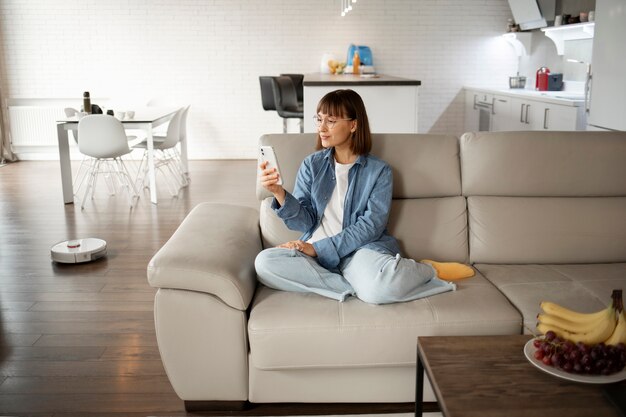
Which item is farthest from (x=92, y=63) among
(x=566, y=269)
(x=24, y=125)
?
(x=566, y=269)

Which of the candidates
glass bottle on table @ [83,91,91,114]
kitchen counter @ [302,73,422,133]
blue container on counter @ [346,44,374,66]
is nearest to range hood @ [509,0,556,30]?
blue container on counter @ [346,44,374,66]

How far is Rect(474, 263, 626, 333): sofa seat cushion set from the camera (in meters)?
2.12

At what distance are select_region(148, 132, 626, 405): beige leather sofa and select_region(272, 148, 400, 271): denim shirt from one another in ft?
0.52

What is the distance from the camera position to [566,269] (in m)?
2.51

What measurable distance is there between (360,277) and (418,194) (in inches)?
25.0

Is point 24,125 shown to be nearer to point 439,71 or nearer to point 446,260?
point 439,71

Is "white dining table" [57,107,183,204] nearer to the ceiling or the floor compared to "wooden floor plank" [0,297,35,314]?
nearer to the ceiling

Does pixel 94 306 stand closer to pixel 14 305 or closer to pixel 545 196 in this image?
pixel 14 305

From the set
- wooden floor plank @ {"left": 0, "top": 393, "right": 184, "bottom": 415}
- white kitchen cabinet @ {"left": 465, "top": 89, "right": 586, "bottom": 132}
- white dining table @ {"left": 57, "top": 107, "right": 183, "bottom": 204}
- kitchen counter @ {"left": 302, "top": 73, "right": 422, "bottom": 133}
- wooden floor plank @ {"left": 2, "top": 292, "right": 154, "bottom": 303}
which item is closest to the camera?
wooden floor plank @ {"left": 0, "top": 393, "right": 184, "bottom": 415}

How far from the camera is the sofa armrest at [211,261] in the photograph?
6.73ft

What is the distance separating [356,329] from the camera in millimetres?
2004

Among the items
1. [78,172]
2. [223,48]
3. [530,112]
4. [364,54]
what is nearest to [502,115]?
[530,112]

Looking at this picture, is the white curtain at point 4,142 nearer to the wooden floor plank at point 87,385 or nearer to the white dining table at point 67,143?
the white dining table at point 67,143

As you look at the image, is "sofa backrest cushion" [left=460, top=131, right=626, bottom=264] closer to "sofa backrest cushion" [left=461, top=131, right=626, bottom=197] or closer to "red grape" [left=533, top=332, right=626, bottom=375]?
"sofa backrest cushion" [left=461, top=131, right=626, bottom=197]
